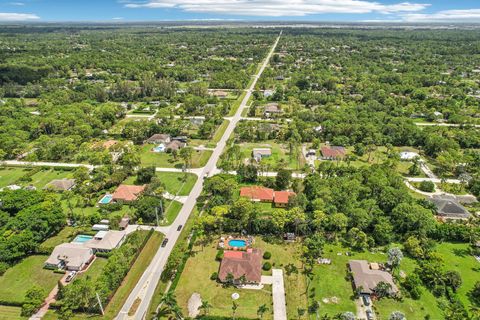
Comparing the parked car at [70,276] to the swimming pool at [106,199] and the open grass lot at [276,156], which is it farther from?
the open grass lot at [276,156]

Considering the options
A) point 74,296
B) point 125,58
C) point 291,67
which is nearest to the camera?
point 74,296

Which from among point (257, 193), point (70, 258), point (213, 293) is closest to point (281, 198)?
point (257, 193)

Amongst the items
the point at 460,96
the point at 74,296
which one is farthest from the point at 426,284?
the point at 460,96

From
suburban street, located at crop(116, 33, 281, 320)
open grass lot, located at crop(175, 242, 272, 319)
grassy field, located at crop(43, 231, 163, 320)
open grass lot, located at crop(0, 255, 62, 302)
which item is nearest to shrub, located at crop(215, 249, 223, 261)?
open grass lot, located at crop(175, 242, 272, 319)

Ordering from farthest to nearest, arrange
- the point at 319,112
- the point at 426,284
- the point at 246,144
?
the point at 319,112, the point at 246,144, the point at 426,284

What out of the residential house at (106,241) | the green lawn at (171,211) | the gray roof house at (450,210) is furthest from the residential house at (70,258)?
the gray roof house at (450,210)

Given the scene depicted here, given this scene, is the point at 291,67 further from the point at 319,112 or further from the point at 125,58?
the point at 125,58

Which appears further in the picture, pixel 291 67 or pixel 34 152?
pixel 291 67
